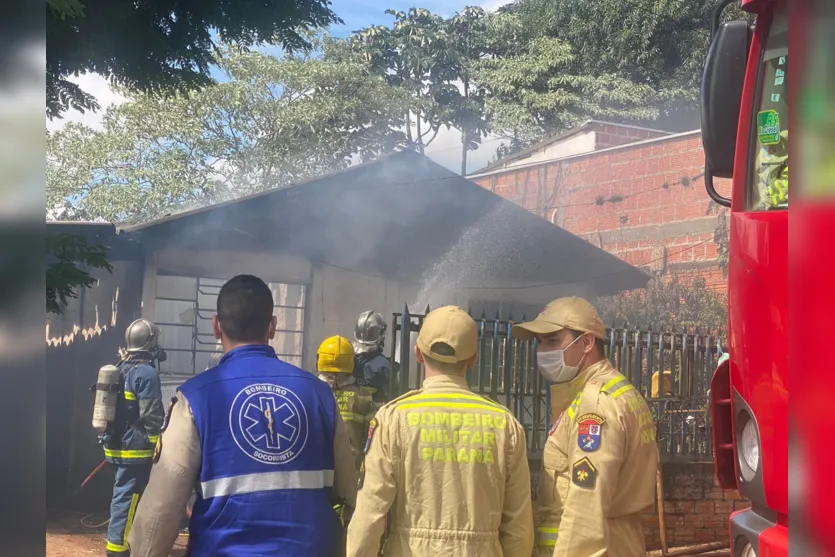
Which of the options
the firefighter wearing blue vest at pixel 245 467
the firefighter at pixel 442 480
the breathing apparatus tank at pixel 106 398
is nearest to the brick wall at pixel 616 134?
the breathing apparatus tank at pixel 106 398

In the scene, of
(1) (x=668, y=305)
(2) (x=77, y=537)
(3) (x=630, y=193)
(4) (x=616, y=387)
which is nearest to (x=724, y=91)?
(4) (x=616, y=387)

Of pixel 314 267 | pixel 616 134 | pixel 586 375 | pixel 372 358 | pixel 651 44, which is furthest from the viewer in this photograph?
pixel 651 44

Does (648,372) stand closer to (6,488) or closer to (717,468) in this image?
(717,468)

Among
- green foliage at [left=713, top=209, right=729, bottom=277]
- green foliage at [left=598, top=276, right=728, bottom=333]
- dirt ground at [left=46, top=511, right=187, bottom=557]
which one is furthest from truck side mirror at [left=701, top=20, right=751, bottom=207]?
green foliage at [left=713, top=209, right=729, bottom=277]

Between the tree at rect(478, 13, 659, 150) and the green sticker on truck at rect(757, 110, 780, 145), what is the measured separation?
78.7 ft

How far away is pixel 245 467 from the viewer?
285cm

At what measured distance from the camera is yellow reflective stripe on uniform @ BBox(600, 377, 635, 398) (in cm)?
325

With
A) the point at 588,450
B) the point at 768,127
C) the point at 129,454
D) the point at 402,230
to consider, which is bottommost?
the point at 129,454

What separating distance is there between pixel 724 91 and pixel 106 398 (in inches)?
239

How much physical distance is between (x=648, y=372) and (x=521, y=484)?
4812 mm

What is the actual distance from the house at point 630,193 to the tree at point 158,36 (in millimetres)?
15405

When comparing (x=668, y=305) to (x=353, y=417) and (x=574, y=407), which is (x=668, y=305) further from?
(x=574, y=407)

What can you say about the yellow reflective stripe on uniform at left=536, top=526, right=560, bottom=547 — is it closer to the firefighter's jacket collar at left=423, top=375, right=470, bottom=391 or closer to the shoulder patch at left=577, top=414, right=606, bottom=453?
the shoulder patch at left=577, top=414, right=606, bottom=453

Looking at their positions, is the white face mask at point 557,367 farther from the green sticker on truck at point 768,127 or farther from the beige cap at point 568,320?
the green sticker on truck at point 768,127
